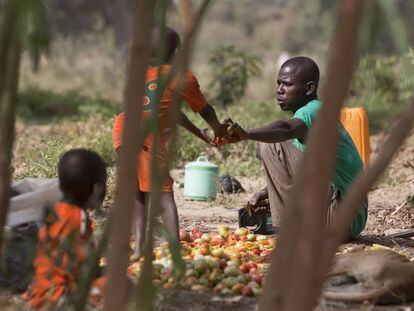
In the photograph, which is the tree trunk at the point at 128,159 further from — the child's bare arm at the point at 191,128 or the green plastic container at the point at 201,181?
the green plastic container at the point at 201,181

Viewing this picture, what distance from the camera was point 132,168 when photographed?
2.69 m

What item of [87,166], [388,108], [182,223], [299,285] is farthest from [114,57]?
[299,285]

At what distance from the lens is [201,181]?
304 inches

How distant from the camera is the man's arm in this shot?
16.9ft

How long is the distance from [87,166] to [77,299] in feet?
3.24

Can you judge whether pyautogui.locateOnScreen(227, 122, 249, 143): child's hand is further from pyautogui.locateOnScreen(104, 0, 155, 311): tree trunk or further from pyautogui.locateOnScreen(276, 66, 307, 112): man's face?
pyautogui.locateOnScreen(104, 0, 155, 311): tree trunk

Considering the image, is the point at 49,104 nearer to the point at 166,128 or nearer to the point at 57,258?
the point at 166,128

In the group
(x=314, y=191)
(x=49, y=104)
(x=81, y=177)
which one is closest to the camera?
(x=314, y=191)

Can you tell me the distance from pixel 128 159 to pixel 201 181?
5036mm

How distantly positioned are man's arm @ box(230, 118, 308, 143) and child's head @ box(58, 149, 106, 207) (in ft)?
4.18

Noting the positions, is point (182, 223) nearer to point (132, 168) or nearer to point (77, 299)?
point (77, 299)

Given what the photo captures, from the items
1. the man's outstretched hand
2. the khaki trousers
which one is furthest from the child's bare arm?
the khaki trousers

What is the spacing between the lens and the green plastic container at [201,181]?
770 cm

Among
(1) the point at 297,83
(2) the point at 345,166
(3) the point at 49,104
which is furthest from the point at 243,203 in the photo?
(3) the point at 49,104
